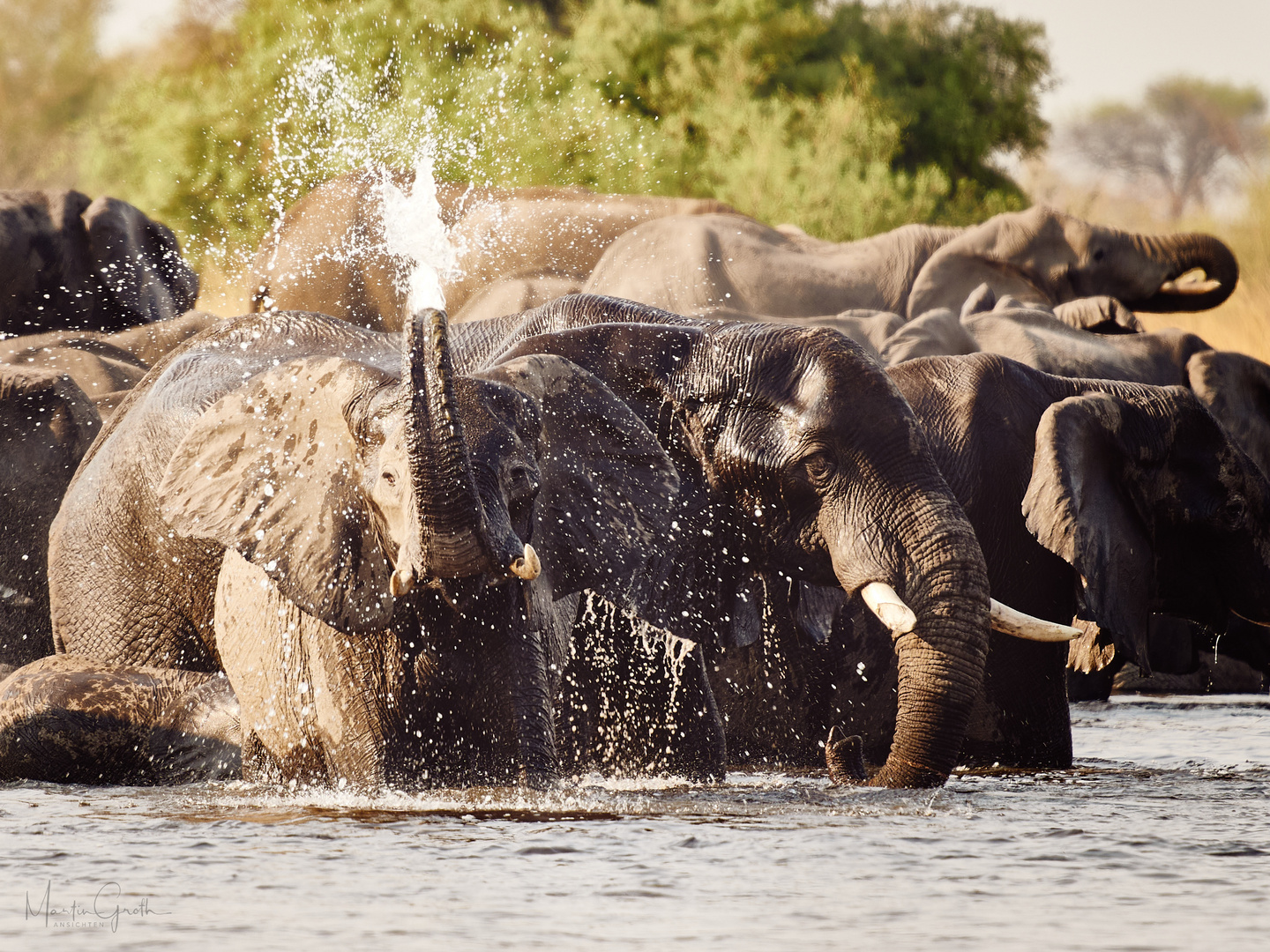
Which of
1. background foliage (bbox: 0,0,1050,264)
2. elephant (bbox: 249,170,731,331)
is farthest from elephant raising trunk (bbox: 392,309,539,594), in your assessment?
background foliage (bbox: 0,0,1050,264)

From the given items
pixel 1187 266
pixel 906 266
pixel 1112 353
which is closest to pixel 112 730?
pixel 1112 353

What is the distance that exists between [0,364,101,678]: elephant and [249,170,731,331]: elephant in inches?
197

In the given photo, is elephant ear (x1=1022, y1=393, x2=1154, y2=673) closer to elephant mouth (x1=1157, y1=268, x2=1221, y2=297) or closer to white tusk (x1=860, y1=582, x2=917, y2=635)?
white tusk (x1=860, y1=582, x2=917, y2=635)

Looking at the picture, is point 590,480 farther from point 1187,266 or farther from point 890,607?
point 1187,266

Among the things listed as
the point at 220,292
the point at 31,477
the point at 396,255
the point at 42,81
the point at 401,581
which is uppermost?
the point at 42,81

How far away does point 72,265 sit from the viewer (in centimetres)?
1253

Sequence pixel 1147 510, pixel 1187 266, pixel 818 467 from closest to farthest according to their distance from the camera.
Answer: pixel 818 467, pixel 1147 510, pixel 1187 266

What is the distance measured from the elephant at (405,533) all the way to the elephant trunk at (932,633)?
0.69 m

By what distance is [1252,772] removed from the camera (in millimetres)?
6953

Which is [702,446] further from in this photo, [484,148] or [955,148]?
[955,148]

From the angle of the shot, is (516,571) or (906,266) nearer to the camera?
(516,571)

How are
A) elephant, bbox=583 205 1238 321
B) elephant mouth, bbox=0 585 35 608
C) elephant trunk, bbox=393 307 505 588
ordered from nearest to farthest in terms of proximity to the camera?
elephant trunk, bbox=393 307 505 588 → elephant mouth, bbox=0 585 35 608 → elephant, bbox=583 205 1238 321

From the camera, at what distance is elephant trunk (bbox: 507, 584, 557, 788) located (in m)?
5.54

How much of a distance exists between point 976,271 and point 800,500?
7.41 metres
